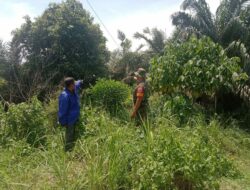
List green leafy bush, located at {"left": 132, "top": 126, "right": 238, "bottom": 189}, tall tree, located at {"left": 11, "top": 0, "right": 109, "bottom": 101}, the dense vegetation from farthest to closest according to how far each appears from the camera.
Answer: tall tree, located at {"left": 11, "top": 0, "right": 109, "bottom": 101} → the dense vegetation → green leafy bush, located at {"left": 132, "top": 126, "right": 238, "bottom": 189}

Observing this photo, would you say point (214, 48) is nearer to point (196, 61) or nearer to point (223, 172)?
point (196, 61)

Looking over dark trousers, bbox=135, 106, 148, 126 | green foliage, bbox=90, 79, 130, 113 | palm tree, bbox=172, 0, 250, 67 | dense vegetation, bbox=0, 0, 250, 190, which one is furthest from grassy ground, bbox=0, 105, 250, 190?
palm tree, bbox=172, 0, 250, 67

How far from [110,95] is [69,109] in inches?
123

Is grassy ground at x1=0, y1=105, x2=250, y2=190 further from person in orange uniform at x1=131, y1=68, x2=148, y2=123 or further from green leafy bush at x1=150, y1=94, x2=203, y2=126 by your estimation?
green leafy bush at x1=150, y1=94, x2=203, y2=126

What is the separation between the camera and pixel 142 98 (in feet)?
23.1

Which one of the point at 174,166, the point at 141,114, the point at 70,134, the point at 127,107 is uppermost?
the point at 127,107

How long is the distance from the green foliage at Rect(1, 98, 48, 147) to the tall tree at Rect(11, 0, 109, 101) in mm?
6096

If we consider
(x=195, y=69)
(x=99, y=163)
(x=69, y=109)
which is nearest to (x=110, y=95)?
(x=195, y=69)

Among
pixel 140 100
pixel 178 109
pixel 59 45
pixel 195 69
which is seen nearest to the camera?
pixel 140 100

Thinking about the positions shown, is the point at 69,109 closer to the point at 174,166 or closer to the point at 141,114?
the point at 141,114

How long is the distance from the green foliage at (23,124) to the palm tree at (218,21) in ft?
24.0

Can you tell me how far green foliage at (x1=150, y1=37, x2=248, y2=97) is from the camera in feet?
29.7

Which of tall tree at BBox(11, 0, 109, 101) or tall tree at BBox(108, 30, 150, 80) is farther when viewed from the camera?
tall tree at BBox(108, 30, 150, 80)

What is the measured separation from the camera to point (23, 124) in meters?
7.02
